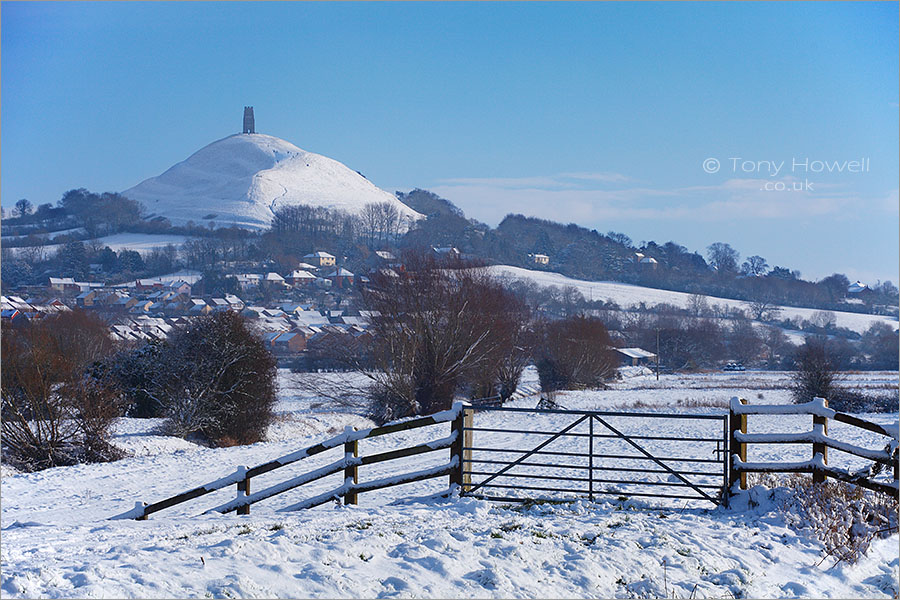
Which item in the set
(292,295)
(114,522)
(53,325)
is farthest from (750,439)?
(292,295)

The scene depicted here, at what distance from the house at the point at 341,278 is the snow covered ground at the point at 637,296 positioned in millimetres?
26475

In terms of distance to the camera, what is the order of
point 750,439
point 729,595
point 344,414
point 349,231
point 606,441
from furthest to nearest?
1. point 349,231
2. point 344,414
3. point 606,441
4. point 750,439
5. point 729,595

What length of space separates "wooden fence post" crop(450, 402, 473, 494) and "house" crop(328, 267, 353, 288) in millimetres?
113458

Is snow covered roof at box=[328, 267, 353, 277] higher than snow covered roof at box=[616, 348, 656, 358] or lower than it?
higher

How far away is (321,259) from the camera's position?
156250 mm

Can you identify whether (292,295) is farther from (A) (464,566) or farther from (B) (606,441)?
(A) (464,566)

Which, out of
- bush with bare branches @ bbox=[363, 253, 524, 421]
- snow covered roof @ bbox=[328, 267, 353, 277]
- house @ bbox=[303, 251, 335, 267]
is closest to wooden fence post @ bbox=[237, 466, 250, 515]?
bush with bare branches @ bbox=[363, 253, 524, 421]

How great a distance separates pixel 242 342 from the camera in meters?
27.2

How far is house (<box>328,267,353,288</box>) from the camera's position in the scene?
126m

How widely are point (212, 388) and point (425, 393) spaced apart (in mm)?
10957

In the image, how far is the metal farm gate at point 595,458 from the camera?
9539 millimetres

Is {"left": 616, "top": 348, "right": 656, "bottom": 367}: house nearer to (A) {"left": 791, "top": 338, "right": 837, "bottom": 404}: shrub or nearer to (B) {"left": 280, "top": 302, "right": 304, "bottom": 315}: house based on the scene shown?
(A) {"left": 791, "top": 338, "right": 837, "bottom": 404}: shrub

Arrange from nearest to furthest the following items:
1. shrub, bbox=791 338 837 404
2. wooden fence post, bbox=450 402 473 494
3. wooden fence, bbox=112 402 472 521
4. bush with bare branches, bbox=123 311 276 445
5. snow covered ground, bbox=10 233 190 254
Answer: wooden fence, bbox=112 402 472 521
wooden fence post, bbox=450 402 473 494
bush with bare branches, bbox=123 311 276 445
shrub, bbox=791 338 837 404
snow covered ground, bbox=10 233 190 254

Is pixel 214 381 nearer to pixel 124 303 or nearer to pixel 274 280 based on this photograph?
pixel 124 303
